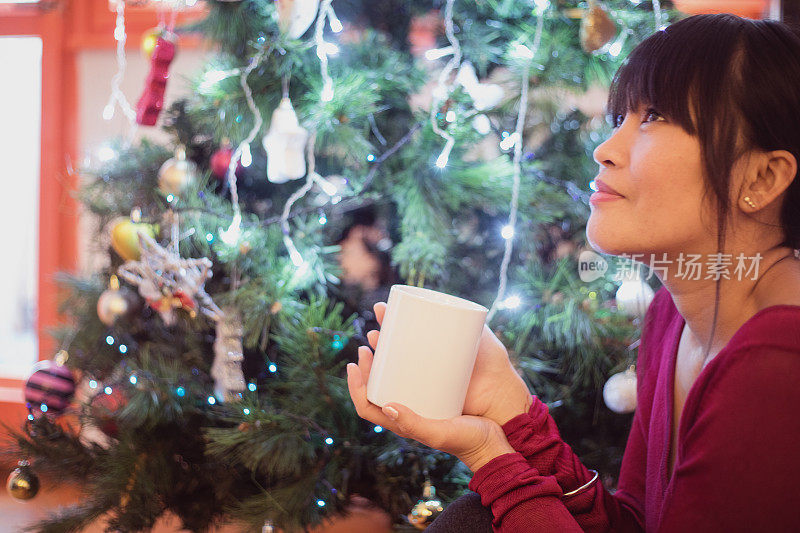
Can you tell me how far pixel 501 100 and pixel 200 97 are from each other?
519 millimetres

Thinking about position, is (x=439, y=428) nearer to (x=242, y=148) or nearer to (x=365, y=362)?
(x=365, y=362)

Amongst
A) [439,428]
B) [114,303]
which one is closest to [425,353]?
[439,428]

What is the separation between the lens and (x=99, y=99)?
2047 millimetres

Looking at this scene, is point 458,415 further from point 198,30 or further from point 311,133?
point 198,30

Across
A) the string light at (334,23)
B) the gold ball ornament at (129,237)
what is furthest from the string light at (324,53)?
the gold ball ornament at (129,237)

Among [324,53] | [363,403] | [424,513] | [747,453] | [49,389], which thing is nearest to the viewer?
[747,453]

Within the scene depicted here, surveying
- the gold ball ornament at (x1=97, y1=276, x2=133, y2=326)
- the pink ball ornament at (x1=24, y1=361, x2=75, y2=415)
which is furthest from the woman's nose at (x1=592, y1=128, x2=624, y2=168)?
the pink ball ornament at (x1=24, y1=361, x2=75, y2=415)

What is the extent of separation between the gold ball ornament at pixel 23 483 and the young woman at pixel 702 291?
79cm

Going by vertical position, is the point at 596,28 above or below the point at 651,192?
above

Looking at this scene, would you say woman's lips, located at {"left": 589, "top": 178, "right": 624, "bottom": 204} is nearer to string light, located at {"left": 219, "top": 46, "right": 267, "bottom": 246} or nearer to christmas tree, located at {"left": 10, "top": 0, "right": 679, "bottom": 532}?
christmas tree, located at {"left": 10, "top": 0, "right": 679, "bottom": 532}

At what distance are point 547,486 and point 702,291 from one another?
0.92ft

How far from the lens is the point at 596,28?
1.01 m

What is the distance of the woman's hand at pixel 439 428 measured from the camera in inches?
25.6

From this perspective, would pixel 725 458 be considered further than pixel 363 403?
No
